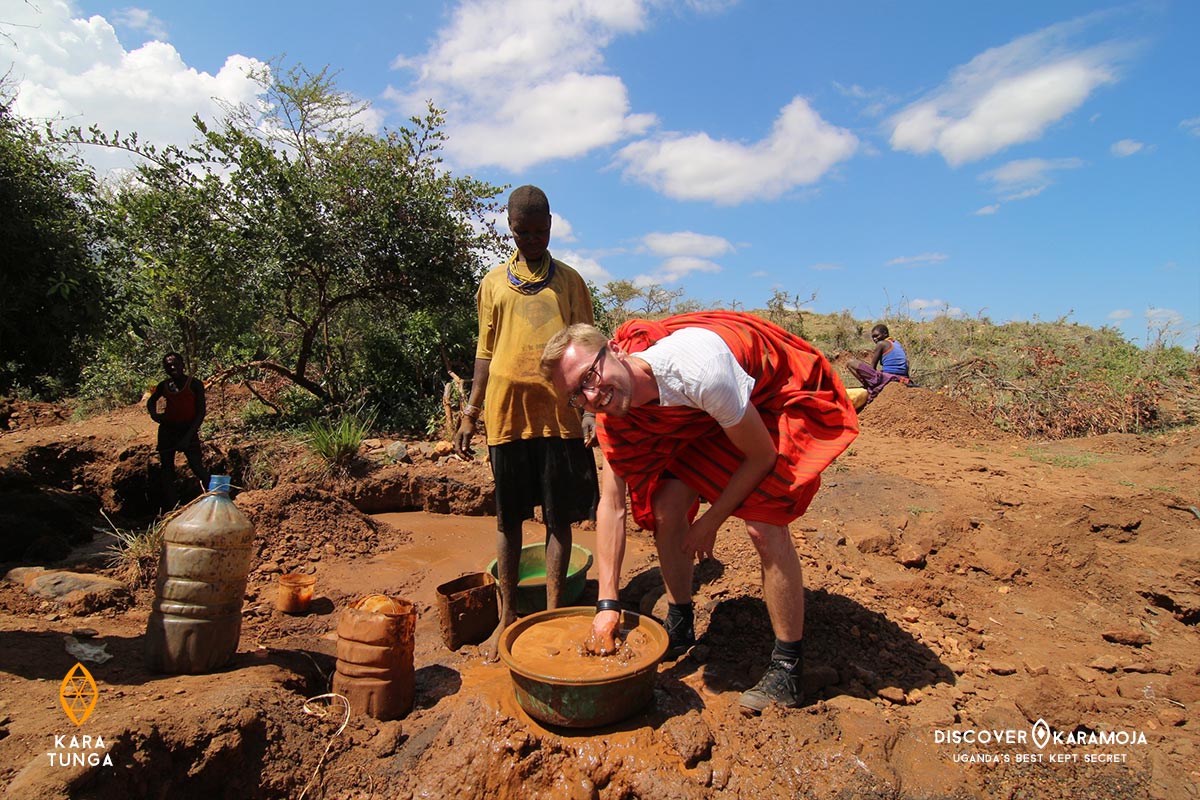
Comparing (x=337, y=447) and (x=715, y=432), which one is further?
(x=337, y=447)

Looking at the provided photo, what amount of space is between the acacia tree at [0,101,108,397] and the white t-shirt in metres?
5.00

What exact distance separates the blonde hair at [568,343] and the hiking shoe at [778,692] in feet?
4.52

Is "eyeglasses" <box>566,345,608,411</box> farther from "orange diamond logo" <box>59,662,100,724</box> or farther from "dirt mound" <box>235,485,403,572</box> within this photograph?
"dirt mound" <box>235,485,403,572</box>

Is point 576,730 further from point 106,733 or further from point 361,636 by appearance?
point 106,733

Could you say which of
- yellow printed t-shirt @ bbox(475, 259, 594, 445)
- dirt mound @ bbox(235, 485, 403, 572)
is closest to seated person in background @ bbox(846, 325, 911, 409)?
dirt mound @ bbox(235, 485, 403, 572)

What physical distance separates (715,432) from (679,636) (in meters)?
0.98

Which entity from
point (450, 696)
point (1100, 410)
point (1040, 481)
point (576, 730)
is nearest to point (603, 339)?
point (576, 730)

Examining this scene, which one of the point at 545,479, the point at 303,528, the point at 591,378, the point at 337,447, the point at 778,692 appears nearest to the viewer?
the point at 591,378

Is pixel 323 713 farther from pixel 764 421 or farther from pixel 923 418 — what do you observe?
pixel 923 418

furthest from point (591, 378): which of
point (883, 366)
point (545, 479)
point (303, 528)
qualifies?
point (883, 366)

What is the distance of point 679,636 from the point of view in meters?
2.88

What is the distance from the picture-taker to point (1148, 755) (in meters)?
2.12

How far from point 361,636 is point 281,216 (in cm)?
629

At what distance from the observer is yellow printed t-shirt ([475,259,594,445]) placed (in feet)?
9.55
